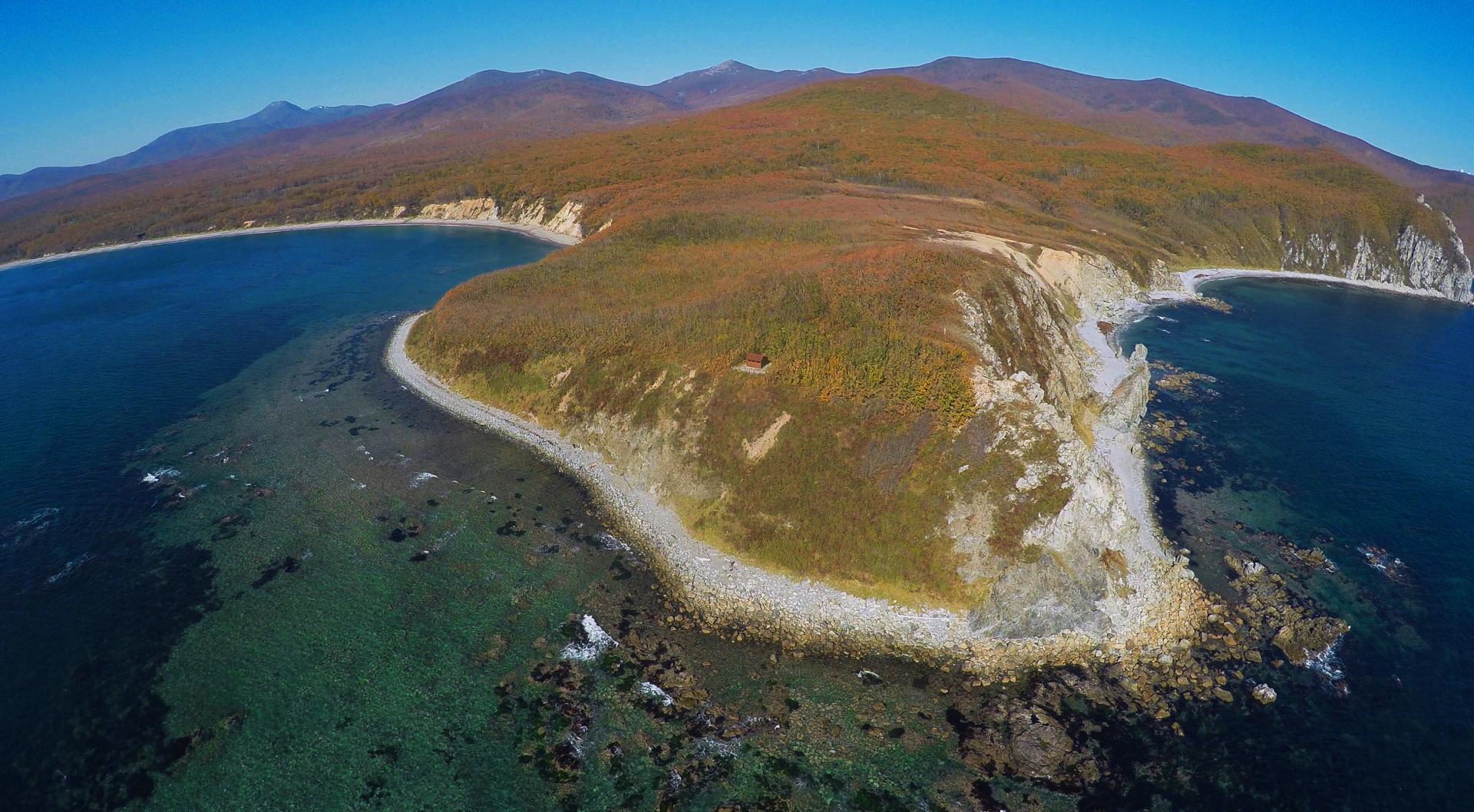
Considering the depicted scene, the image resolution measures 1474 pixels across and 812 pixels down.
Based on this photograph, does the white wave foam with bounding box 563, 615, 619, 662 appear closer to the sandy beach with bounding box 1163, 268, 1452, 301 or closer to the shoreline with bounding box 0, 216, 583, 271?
the shoreline with bounding box 0, 216, 583, 271

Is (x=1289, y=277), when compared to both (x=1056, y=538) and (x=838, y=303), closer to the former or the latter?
(x=838, y=303)

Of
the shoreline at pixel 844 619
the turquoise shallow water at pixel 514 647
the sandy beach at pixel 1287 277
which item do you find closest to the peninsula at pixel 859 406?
the shoreline at pixel 844 619

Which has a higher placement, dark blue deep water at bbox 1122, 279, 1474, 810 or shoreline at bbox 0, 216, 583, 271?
shoreline at bbox 0, 216, 583, 271

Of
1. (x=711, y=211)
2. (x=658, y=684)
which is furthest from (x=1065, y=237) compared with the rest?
(x=658, y=684)

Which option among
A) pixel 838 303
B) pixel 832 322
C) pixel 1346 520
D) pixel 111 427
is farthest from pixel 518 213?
pixel 1346 520

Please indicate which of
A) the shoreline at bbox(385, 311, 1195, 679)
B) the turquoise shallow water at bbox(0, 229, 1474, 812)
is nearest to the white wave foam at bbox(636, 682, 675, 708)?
the turquoise shallow water at bbox(0, 229, 1474, 812)

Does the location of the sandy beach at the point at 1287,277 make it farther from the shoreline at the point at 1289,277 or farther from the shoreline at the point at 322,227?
the shoreline at the point at 322,227
